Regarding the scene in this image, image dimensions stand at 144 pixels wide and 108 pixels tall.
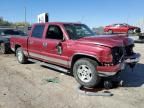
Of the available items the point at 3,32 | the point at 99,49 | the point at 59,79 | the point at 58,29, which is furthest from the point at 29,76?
the point at 3,32

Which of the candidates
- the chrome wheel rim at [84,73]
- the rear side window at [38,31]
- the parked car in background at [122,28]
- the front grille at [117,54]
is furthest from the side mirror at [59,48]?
the parked car in background at [122,28]

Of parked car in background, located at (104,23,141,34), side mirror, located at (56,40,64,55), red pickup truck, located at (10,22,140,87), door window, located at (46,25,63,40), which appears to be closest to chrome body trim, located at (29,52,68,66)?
red pickup truck, located at (10,22,140,87)

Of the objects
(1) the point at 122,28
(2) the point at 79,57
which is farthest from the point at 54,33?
(1) the point at 122,28

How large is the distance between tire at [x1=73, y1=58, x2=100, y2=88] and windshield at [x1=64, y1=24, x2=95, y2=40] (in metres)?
1.01

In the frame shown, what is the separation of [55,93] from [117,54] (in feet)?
6.29

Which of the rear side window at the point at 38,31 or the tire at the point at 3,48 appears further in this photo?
the tire at the point at 3,48

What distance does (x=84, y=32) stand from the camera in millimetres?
8422

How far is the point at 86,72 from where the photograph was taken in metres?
7.09

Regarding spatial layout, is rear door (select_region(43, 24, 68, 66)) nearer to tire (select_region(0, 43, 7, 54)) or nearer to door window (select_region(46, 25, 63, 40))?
door window (select_region(46, 25, 63, 40))

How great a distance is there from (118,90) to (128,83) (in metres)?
0.84

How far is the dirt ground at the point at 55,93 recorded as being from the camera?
224 inches

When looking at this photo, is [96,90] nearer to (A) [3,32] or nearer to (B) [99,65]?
(B) [99,65]

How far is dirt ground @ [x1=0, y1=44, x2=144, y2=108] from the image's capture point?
5.68 m

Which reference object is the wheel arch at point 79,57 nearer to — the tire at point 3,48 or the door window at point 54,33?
the door window at point 54,33
